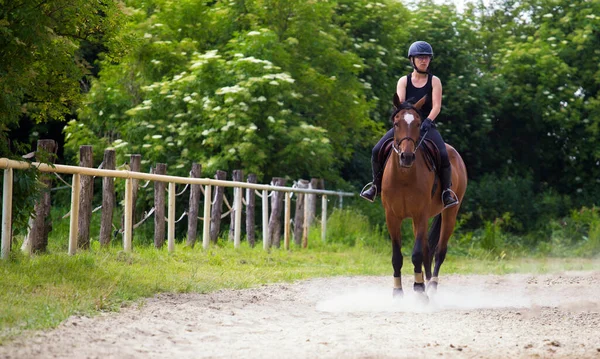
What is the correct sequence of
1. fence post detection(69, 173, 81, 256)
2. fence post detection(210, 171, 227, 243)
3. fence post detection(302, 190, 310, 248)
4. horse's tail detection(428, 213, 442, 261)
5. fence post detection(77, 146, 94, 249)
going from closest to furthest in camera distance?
fence post detection(69, 173, 81, 256)
fence post detection(77, 146, 94, 249)
horse's tail detection(428, 213, 442, 261)
fence post detection(210, 171, 227, 243)
fence post detection(302, 190, 310, 248)

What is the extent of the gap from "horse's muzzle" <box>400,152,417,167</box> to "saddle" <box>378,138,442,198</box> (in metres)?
0.66

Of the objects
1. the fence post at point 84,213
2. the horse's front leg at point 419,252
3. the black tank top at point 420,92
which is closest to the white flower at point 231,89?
the fence post at point 84,213

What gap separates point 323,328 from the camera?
8242mm

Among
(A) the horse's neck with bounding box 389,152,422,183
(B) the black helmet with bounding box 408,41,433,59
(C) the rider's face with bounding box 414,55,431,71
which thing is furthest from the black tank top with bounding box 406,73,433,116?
(A) the horse's neck with bounding box 389,152,422,183

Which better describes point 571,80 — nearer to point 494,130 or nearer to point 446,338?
point 494,130

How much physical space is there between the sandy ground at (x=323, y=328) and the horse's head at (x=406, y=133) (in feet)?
5.36

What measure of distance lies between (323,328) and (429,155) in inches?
151

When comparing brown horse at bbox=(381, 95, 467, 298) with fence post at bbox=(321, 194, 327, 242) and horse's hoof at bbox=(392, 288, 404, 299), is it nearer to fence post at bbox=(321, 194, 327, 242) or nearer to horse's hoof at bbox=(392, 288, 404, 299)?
horse's hoof at bbox=(392, 288, 404, 299)

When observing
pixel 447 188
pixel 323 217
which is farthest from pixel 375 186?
pixel 323 217

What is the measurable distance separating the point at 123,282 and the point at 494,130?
1036 inches

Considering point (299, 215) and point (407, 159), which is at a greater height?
point (407, 159)

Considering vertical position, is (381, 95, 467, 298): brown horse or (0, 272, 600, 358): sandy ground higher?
(381, 95, 467, 298): brown horse

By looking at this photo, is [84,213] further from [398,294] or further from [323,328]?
[323,328]

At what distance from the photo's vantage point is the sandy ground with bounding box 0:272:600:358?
688 cm
